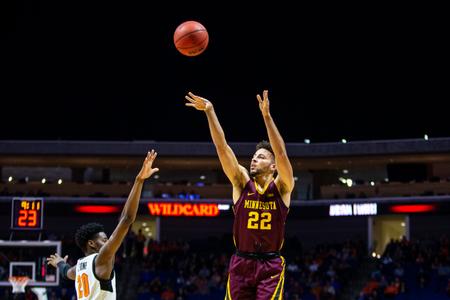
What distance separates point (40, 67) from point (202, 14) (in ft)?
30.1

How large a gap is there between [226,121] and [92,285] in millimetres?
37665

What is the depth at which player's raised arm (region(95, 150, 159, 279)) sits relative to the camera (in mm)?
6934

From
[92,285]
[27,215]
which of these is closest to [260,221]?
[92,285]

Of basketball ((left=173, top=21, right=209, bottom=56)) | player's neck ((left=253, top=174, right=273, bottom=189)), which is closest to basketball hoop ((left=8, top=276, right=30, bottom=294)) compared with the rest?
basketball ((left=173, top=21, right=209, bottom=56))

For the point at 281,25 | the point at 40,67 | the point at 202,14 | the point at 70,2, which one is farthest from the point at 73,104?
the point at 281,25

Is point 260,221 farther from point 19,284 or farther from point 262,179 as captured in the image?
point 19,284

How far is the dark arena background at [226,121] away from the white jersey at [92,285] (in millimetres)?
25408

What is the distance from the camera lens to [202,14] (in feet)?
131

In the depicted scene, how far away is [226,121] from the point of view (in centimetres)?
4475

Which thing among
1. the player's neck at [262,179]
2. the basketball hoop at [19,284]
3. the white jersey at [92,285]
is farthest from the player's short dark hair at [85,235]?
the basketball hoop at [19,284]

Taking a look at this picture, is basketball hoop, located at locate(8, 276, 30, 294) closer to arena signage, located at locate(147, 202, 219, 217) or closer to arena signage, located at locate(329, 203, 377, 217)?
arena signage, located at locate(147, 202, 219, 217)

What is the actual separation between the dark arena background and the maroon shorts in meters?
24.6

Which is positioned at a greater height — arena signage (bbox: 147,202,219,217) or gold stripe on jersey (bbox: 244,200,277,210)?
arena signage (bbox: 147,202,219,217)

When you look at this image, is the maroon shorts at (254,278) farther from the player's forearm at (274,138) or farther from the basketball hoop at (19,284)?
the basketball hoop at (19,284)
